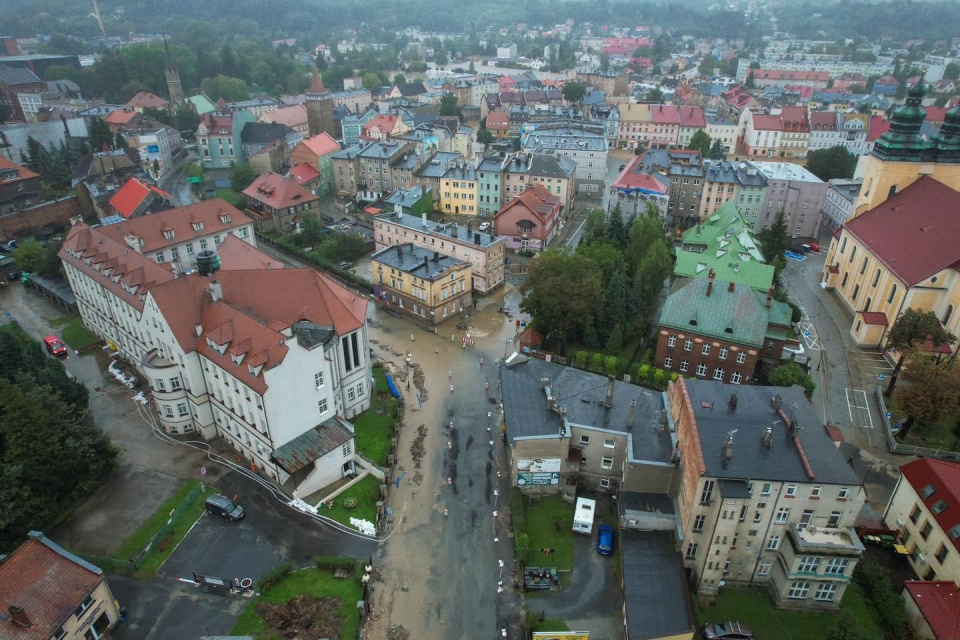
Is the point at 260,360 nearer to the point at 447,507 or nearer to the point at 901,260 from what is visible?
the point at 447,507

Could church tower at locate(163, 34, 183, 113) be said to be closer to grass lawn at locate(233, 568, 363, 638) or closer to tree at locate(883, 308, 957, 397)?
grass lawn at locate(233, 568, 363, 638)

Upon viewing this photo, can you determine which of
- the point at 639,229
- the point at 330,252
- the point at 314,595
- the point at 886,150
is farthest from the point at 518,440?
the point at 886,150

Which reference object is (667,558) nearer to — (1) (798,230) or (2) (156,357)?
(2) (156,357)

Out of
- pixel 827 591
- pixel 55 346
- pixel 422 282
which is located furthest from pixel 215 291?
pixel 827 591

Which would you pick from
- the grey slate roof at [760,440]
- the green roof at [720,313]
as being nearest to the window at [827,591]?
the grey slate roof at [760,440]

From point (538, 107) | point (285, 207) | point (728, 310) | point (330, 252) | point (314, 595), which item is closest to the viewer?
point (314, 595)
